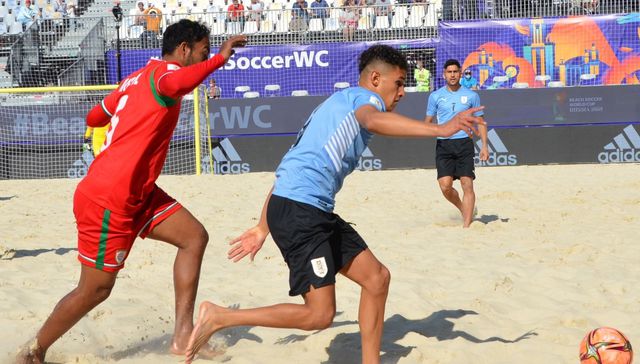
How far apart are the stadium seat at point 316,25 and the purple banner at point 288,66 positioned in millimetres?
743

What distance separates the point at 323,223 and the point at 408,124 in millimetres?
682

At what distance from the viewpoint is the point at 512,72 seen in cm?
1848

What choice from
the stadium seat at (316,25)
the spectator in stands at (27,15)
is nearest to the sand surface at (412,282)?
the stadium seat at (316,25)

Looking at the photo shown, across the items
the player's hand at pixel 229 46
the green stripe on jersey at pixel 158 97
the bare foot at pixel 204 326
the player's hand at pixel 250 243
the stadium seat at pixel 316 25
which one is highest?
the stadium seat at pixel 316 25

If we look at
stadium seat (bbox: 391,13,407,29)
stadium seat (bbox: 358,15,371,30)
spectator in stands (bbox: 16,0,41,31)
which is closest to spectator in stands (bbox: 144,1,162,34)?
spectator in stands (bbox: 16,0,41,31)

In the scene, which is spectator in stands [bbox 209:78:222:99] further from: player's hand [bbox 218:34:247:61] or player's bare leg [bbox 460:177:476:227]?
player's hand [bbox 218:34:247:61]

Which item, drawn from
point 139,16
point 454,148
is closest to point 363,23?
point 139,16

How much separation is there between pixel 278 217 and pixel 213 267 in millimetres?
3268

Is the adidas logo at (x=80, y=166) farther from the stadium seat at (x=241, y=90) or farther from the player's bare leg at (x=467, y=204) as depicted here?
the player's bare leg at (x=467, y=204)

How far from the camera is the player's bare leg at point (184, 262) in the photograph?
15.3 ft

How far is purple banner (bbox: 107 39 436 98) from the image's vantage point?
61.9 ft

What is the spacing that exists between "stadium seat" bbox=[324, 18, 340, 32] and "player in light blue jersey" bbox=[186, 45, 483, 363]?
1569 cm

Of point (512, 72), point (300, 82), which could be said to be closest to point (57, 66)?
point (300, 82)

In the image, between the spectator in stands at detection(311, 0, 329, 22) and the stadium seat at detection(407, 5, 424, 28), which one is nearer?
the stadium seat at detection(407, 5, 424, 28)
